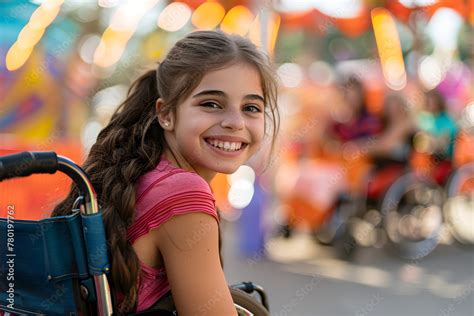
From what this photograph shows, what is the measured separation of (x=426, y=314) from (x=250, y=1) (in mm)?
3188

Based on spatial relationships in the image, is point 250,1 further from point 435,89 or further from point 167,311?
point 167,311

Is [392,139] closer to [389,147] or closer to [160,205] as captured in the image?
[389,147]

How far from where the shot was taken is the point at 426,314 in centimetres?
428

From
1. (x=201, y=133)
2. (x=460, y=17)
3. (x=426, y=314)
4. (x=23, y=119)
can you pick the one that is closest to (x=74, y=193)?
(x=201, y=133)

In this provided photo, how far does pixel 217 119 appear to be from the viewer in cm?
169

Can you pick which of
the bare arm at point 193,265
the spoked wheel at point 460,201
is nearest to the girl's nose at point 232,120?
the bare arm at point 193,265

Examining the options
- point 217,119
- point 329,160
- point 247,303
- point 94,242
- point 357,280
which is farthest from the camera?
point 329,160

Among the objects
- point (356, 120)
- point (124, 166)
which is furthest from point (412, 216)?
point (124, 166)

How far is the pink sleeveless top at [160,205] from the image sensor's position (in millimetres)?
1523

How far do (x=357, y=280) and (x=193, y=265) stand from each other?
12.1 feet

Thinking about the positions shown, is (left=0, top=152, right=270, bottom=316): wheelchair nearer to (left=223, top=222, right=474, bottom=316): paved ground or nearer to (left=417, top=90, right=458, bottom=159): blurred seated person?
(left=223, top=222, right=474, bottom=316): paved ground

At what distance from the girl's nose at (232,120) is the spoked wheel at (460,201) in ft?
15.0

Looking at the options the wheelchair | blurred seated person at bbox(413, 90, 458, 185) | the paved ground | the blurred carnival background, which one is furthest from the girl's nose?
blurred seated person at bbox(413, 90, 458, 185)

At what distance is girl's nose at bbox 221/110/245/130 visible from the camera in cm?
170
